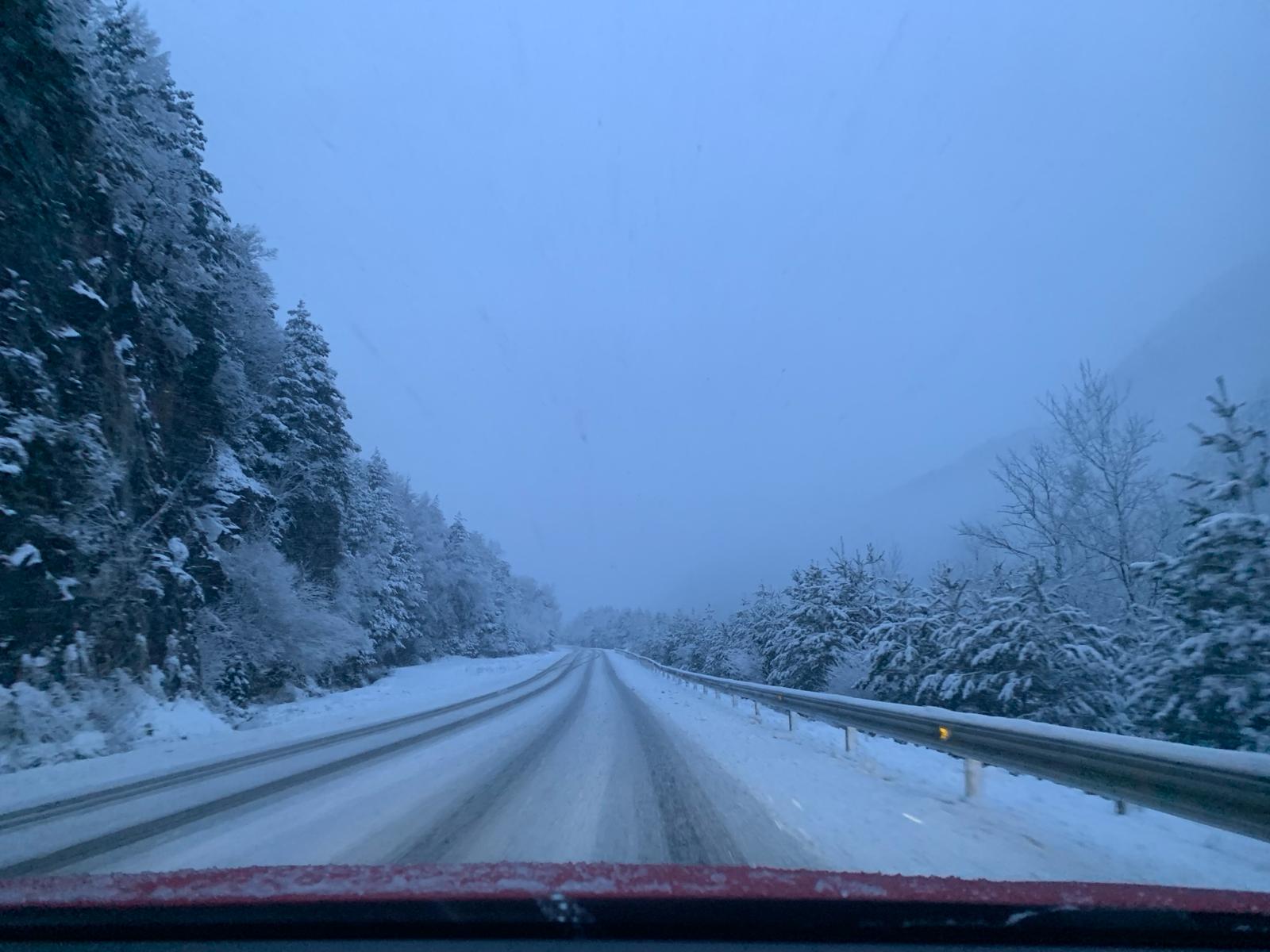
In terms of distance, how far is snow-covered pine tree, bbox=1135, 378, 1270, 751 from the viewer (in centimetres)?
923

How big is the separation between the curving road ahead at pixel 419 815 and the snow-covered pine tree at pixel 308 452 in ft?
51.8

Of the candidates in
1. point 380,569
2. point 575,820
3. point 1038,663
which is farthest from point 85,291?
point 380,569

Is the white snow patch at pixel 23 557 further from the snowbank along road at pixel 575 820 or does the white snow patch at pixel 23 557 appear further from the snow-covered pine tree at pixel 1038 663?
the snow-covered pine tree at pixel 1038 663

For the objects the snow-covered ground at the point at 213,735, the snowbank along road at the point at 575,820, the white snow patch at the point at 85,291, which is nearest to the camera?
the snowbank along road at the point at 575,820

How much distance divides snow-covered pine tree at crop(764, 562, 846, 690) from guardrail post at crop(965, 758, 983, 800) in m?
15.8

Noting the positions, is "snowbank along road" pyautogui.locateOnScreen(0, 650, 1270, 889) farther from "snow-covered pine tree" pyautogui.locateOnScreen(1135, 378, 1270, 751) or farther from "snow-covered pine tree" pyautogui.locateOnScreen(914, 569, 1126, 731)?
"snow-covered pine tree" pyautogui.locateOnScreen(914, 569, 1126, 731)

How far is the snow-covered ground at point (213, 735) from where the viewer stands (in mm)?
8844

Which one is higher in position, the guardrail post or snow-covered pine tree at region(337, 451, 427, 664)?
snow-covered pine tree at region(337, 451, 427, 664)

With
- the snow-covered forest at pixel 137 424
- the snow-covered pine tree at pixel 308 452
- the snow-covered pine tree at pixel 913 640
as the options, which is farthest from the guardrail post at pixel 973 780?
the snow-covered pine tree at pixel 308 452

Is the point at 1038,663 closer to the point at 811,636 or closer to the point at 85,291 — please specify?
the point at 811,636

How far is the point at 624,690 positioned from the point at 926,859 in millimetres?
25633

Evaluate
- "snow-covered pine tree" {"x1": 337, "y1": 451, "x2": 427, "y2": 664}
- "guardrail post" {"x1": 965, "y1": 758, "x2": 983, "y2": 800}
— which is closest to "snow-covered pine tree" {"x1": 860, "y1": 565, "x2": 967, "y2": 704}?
"guardrail post" {"x1": 965, "y1": 758, "x2": 983, "y2": 800}

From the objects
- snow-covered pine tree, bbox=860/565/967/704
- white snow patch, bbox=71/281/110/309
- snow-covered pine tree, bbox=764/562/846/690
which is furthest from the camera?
snow-covered pine tree, bbox=764/562/846/690

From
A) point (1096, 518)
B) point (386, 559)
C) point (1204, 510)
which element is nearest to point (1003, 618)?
point (1204, 510)
